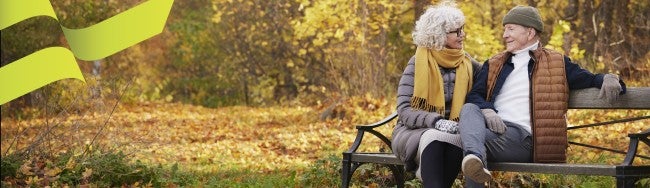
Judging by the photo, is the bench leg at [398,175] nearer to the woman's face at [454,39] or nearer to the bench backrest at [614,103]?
the woman's face at [454,39]

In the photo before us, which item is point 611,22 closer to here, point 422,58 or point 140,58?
point 422,58

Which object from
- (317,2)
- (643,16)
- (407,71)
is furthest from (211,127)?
(407,71)

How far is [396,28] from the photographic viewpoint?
16031 mm

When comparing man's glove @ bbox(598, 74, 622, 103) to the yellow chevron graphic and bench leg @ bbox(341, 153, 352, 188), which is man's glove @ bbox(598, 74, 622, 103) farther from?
the yellow chevron graphic

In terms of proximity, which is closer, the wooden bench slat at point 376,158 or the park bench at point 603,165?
the park bench at point 603,165

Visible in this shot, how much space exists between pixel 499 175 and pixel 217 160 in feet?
13.3

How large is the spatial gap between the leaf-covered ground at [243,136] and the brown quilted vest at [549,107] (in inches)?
58.6

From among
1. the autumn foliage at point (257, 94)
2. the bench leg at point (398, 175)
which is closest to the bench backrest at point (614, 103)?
the autumn foliage at point (257, 94)

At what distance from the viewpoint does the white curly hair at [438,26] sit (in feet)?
16.8

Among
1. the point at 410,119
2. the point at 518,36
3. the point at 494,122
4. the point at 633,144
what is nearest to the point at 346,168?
the point at 410,119

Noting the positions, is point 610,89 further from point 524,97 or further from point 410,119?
point 410,119

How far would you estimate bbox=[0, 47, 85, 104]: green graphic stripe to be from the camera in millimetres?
5934

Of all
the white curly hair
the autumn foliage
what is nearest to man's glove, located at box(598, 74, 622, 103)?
the white curly hair

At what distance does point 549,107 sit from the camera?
4.77m
